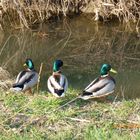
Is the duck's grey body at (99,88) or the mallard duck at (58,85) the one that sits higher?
the mallard duck at (58,85)

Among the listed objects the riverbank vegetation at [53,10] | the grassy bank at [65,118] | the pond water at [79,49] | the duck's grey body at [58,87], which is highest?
the duck's grey body at [58,87]

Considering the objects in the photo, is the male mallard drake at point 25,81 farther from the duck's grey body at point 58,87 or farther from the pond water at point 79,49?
the pond water at point 79,49

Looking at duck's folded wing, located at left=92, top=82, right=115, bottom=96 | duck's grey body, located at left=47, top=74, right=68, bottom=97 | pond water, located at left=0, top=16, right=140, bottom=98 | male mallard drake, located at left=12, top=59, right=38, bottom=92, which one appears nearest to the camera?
duck's grey body, located at left=47, top=74, right=68, bottom=97

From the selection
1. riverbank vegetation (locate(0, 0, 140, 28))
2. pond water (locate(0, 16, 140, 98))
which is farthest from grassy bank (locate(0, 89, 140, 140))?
riverbank vegetation (locate(0, 0, 140, 28))

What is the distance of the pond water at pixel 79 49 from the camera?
8336 mm

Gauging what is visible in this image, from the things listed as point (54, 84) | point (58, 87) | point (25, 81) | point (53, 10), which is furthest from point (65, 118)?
point (53, 10)

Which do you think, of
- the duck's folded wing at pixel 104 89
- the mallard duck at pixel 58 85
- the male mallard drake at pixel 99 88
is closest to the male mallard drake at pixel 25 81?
the mallard duck at pixel 58 85

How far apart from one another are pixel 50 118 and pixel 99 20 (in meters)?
6.22

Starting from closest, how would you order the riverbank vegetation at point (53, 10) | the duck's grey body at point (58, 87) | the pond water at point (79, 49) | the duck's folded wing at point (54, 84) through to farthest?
the duck's grey body at point (58, 87), the duck's folded wing at point (54, 84), the pond water at point (79, 49), the riverbank vegetation at point (53, 10)

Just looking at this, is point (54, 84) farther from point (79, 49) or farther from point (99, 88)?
point (79, 49)

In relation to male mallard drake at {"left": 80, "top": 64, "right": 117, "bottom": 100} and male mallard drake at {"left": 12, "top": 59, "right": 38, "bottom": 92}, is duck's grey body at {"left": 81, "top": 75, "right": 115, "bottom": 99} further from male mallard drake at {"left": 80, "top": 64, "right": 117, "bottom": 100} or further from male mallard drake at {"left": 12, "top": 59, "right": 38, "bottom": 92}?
male mallard drake at {"left": 12, "top": 59, "right": 38, "bottom": 92}

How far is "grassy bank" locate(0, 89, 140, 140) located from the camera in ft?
17.1

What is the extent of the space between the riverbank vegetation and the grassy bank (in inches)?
188

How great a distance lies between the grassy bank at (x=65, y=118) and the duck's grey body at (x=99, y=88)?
4.3 inches
